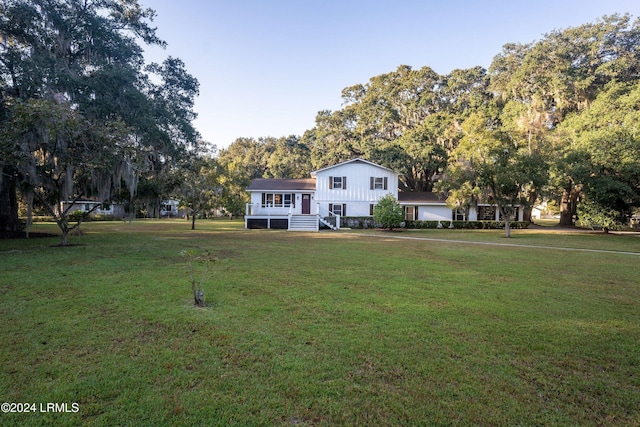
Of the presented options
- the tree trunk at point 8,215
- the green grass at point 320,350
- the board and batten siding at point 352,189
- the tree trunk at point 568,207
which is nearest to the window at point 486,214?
the tree trunk at point 568,207

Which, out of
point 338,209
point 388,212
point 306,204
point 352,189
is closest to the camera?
point 388,212

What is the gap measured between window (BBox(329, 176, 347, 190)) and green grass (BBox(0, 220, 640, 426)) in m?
20.6

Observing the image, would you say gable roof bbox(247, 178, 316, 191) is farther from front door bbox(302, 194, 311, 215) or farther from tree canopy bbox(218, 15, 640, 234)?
tree canopy bbox(218, 15, 640, 234)

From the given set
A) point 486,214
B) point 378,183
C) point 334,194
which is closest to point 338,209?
point 334,194

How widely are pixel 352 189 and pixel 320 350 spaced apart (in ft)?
80.1

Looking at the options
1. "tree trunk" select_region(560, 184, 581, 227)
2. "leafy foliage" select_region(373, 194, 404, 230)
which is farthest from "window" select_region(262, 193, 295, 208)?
"tree trunk" select_region(560, 184, 581, 227)

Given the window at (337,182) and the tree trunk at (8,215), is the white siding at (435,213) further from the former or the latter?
the tree trunk at (8,215)

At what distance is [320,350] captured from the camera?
3.65 m

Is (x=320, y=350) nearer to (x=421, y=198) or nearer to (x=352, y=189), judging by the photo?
(x=352, y=189)

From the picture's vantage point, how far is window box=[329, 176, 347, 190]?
90.7 ft

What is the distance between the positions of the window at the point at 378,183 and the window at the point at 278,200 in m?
7.13

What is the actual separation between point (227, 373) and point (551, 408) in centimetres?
291

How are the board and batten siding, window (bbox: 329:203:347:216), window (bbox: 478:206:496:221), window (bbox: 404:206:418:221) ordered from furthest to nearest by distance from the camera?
window (bbox: 478:206:496:221), window (bbox: 404:206:418:221), window (bbox: 329:203:347:216), the board and batten siding

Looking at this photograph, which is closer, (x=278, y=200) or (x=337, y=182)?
(x=337, y=182)
